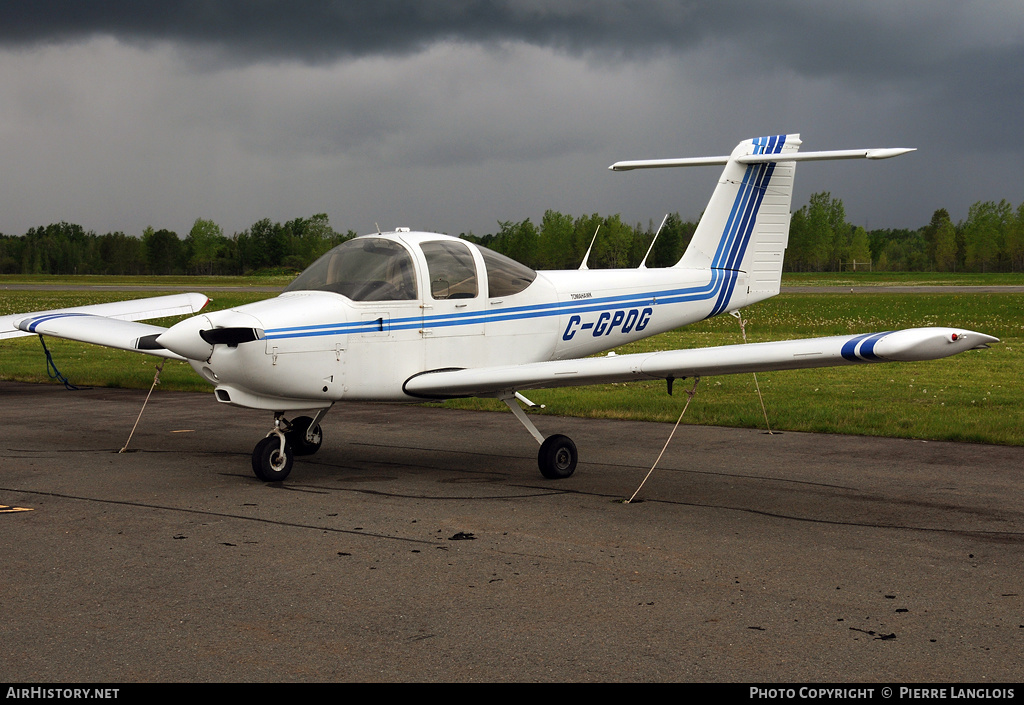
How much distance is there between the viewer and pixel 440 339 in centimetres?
903

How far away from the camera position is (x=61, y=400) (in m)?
14.9

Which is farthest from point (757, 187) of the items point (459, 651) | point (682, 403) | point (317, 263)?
point (459, 651)

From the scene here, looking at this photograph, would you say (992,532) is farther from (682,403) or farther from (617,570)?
(682,403)

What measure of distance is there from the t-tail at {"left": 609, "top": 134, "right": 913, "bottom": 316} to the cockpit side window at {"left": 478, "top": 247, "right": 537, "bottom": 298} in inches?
113

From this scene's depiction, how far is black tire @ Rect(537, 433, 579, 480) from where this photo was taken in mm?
8812

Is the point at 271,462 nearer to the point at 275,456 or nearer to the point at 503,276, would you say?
the point at 275,456

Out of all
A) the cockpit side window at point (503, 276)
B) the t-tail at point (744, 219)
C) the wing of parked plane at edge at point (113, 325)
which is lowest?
the wing of parked plane at edge at point (113, 325)

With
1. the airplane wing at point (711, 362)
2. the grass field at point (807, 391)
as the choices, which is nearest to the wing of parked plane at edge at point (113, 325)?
the grass field at point (807, 391)

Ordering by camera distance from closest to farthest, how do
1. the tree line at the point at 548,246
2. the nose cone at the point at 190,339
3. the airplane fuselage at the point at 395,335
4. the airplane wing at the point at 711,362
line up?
the airplane wing at the point at 711,362 < the nose cone at the point at 190,339 < the airplane fuselage at the point at 395,335 < the tree line at the point at 548,246

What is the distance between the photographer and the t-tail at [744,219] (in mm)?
11914

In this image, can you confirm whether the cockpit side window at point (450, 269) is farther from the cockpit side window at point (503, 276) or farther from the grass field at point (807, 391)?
the grass field at point (807, 391)

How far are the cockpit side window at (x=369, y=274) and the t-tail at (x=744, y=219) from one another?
14.1ft

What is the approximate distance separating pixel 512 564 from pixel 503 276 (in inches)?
160

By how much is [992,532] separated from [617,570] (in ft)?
9.42
